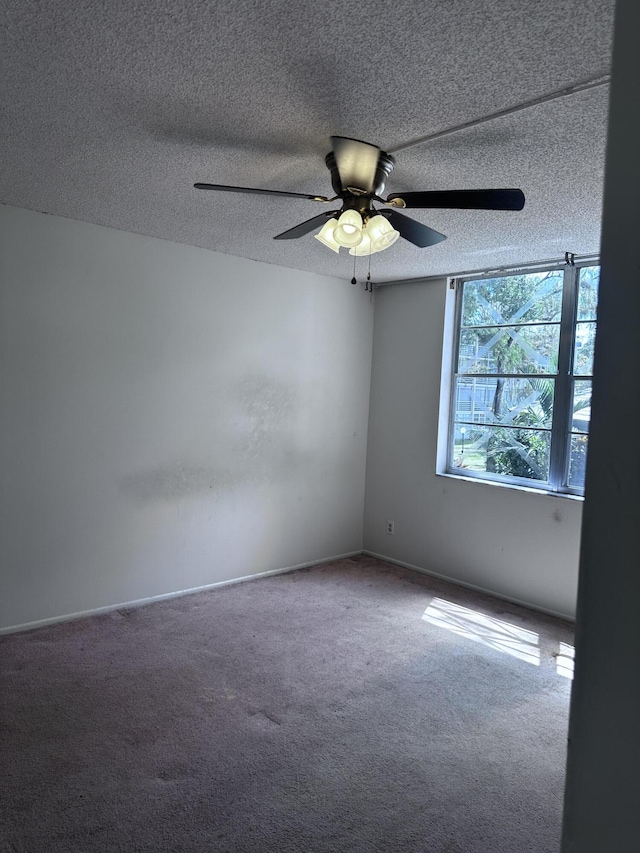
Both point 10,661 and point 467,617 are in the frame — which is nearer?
point 10,661

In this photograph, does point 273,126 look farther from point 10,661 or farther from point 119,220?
point 10,661

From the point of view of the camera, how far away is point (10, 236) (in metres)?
3.40

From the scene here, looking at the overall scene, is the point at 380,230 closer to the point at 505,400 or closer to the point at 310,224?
the point at 310,224

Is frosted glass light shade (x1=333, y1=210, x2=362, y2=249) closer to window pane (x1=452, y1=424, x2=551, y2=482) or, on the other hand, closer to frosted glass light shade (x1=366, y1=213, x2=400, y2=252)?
frosted glass light shade (x1=366, y1=213, x2=400, y2=252)

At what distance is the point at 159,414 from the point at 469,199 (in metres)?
2.65

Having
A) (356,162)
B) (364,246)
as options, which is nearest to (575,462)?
(364,246)

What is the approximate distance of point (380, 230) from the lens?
2.39 meters

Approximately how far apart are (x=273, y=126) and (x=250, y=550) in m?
3.23

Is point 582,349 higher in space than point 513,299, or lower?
lower

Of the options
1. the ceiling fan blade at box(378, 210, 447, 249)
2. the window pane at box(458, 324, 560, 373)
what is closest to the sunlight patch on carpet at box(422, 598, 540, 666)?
the window pane at box(458, 324, 560, 373)

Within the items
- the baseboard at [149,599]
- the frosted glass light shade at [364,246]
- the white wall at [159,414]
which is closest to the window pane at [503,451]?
the white wall at [159,414]

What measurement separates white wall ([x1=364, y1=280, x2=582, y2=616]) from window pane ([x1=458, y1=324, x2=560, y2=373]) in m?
0.25

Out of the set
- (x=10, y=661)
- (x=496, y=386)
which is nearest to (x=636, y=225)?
(x=10, y=661)

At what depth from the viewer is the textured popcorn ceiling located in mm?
1578
